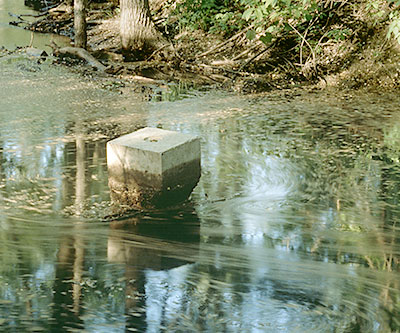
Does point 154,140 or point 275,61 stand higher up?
point 275,61

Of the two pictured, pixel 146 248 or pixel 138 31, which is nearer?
pixel 146 248

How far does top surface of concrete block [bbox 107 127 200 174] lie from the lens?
522 centimetres

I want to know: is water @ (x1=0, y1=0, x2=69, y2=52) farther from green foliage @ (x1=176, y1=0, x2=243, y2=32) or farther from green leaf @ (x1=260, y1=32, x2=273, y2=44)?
green leaf @ (x1=260, y1=32, x2=273, y2=44)

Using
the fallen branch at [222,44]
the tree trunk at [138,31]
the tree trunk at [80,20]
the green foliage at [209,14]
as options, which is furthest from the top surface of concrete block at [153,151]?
the tree trunk at [80,20]

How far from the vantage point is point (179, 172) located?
17.9 ft

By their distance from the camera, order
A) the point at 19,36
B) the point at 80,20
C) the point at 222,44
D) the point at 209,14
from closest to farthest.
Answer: the point at 222,44 < the point at 80,20 < the point at 209,14 < the point at 19,36

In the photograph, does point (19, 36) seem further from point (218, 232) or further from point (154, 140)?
point (218, 232)

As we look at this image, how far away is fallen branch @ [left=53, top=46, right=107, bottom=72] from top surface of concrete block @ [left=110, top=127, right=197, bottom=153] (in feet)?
17.1

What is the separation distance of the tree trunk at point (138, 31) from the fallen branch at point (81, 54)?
0.92m

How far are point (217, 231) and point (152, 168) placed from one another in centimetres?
87

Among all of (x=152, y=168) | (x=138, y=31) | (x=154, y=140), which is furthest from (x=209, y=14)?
(x=152, y=168)

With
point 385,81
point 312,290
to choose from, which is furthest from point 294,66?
point 312,290

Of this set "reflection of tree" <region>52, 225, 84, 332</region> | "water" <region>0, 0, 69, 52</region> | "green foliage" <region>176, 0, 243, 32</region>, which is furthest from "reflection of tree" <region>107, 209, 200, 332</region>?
"water" <region>0, 0, 69, 52</region>

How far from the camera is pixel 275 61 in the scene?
10570 mm
